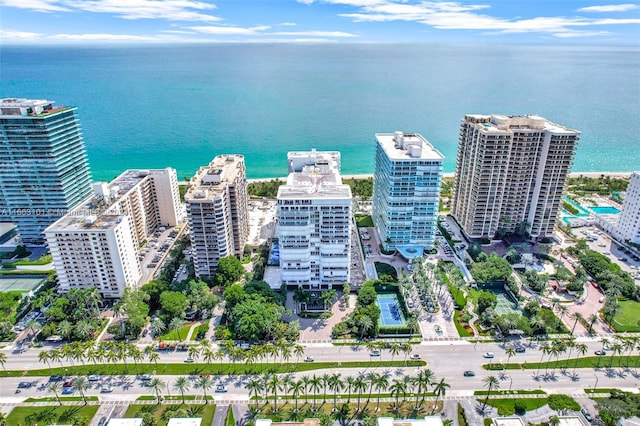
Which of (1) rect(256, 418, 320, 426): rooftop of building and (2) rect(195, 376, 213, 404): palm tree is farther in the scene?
(2) rect(195, 376, 213, 404): palm tree

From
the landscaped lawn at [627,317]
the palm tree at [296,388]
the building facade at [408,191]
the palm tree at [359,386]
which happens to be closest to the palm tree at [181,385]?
the palm tree at [296,388]

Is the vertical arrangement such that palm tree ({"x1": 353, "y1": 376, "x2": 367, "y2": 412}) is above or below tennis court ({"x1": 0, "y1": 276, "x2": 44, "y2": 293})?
above

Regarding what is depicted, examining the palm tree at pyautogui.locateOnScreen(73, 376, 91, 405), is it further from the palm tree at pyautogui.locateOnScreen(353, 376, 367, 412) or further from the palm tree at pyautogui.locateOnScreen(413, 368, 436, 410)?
the palm tree at pyautogui.locateOnScreen(413, 368, 436, 410)

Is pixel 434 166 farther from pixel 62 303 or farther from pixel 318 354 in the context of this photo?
pixel 62 303

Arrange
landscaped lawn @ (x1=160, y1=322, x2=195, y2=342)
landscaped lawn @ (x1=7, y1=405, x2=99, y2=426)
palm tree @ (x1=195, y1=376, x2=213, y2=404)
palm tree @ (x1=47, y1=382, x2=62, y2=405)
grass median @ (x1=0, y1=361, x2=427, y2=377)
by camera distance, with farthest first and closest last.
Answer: landscaped lawn @ (x1=160, y1=322, x2=195, y2=342)
grass median @ (x1=0, y1=361, x2=427, y2=377)
palm tree @ (x1=195, y1=376, x2=213, y2=404)
palm tree @ (x1=47, y1=382, x2=62, y2=405)
landscaped lawn @ (x1=7, y1=405, x2=99, y2=426)

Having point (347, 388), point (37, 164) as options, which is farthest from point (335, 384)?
point (37, 164)

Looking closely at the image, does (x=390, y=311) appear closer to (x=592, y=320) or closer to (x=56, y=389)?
(x=592, y=320)

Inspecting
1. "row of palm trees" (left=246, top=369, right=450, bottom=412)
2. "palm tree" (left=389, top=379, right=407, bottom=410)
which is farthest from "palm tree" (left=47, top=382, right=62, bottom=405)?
"palm tree" (left=389, top=379, right=407, bottom=410)
